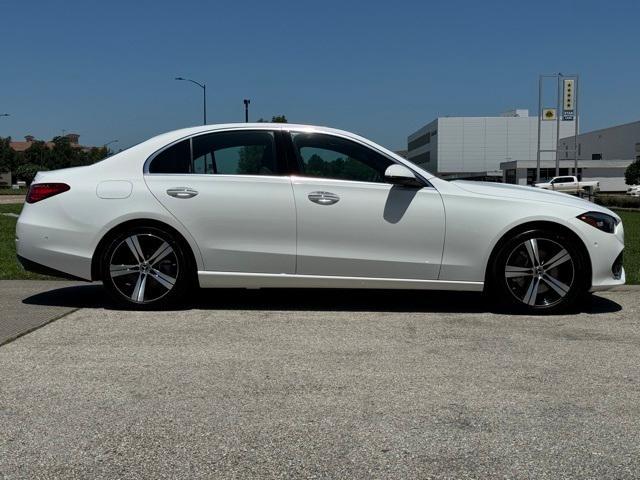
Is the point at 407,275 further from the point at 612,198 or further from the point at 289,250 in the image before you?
the point at 612,198

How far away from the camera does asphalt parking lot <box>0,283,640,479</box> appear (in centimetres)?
272

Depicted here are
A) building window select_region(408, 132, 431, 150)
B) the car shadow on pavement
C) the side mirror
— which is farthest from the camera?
building window select_region(408, 132, 431, 150)

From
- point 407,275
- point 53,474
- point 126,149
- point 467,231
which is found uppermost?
point 126,149

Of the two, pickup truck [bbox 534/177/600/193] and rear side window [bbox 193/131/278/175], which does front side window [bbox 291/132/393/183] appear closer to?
rear side window [bbox 193/131/278/175]

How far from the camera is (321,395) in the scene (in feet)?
11.5

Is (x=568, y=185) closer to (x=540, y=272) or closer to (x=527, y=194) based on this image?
(x=527, y=194)

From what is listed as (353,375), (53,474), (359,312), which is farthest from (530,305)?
(53,474)

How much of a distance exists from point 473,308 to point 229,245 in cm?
223

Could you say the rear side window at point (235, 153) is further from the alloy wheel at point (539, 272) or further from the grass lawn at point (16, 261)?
the grass lawn at point (16, 261)

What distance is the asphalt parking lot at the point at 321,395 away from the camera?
107 inches

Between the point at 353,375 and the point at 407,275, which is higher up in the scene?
the point at 407,275

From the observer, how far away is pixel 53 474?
2.59 m

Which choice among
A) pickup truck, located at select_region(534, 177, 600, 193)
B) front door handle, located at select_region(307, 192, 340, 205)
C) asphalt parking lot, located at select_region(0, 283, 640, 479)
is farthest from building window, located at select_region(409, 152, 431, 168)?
asphalt parking lot, located at select_region(0, 283, 640, 479)

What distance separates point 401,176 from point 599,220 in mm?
1709
